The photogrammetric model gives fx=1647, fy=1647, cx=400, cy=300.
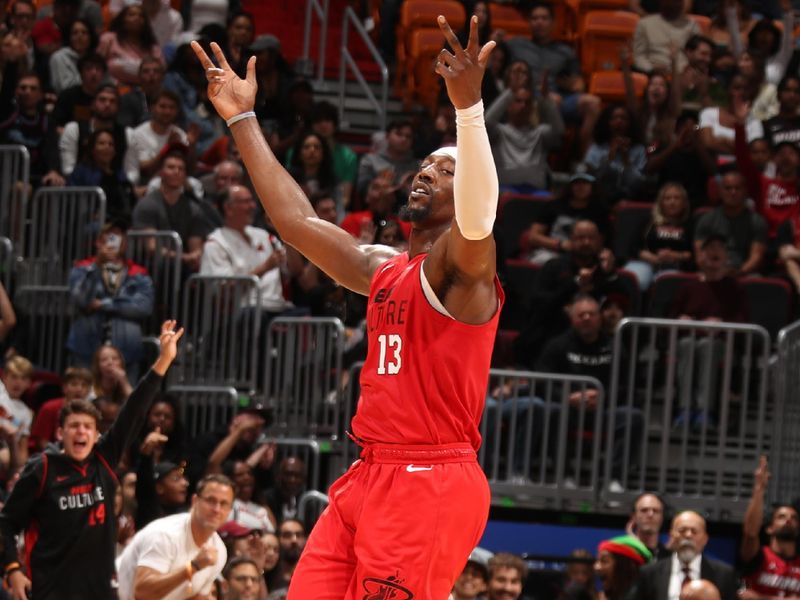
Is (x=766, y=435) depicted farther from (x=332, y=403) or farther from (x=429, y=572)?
(x=429, y=572)

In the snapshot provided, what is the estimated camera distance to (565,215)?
14.4 meters

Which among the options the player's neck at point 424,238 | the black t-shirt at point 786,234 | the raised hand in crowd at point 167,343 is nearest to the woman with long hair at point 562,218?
the black t-shirt at point 786,234

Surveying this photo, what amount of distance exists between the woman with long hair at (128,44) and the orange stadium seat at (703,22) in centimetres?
585

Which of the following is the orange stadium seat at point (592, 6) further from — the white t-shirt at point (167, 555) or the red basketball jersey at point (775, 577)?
the white t-shirt at point (167, 555)

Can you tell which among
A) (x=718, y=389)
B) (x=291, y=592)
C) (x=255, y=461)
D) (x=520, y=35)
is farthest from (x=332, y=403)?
(x=291, y=592)

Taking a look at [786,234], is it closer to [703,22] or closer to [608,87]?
[608,87]

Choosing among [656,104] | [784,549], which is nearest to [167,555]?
[784,549]

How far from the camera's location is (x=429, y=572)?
521 cm

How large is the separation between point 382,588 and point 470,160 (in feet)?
4.47

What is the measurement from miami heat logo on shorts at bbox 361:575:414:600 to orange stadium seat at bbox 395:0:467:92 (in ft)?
41.4

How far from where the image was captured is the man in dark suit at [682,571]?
10.3m

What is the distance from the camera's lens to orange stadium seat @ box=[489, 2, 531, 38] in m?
17.8

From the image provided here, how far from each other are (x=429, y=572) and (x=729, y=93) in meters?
11.8

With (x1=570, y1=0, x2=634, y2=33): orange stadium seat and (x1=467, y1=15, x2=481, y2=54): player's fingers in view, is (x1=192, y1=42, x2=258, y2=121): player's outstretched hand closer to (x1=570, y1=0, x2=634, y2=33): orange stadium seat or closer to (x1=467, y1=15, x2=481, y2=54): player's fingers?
(x1=467, y1=15, x2=481, y2=54): player's fingers
